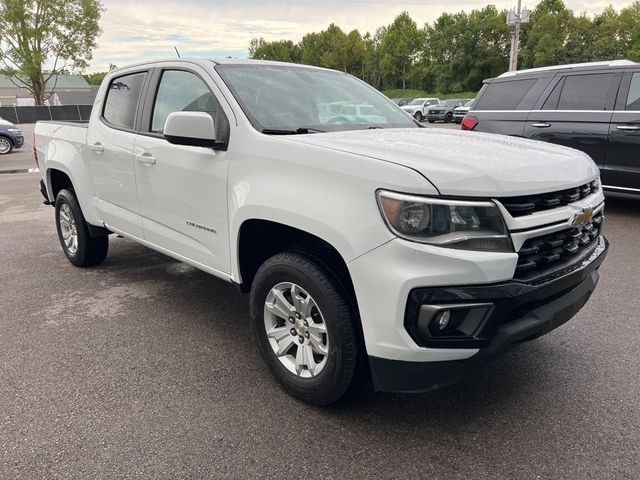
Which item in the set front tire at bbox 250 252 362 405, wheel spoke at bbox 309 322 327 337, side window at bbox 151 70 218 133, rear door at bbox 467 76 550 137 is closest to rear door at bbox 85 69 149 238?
side window at bbox 151 70 218 133

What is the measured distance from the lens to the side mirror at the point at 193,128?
2.96 meters

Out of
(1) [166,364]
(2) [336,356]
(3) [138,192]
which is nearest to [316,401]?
(2) [336,356]

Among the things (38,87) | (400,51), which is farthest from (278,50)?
(38,87)

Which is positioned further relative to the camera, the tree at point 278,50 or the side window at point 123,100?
the tree at point 278,50

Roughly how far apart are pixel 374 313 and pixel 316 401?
2.39 feet

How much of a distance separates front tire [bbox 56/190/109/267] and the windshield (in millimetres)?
2457

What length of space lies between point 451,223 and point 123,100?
127 inches

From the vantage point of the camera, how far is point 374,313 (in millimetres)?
2297

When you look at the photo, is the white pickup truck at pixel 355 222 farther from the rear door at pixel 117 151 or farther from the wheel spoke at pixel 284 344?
the rear door at pixel 117 151

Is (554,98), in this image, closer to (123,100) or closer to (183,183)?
(123,100)

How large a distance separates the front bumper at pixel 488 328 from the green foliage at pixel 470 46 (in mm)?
55534

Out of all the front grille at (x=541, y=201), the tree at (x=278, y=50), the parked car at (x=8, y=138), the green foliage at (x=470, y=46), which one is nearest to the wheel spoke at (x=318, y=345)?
the front grille at (x=541, y=201)

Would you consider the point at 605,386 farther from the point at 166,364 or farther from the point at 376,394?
the point at 166,364

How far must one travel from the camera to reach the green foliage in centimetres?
6059
